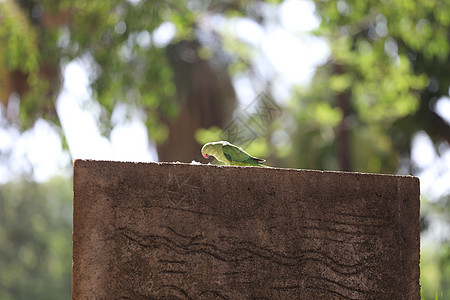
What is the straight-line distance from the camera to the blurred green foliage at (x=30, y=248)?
26375 millimetres

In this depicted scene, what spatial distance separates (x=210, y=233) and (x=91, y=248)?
22.8 inches

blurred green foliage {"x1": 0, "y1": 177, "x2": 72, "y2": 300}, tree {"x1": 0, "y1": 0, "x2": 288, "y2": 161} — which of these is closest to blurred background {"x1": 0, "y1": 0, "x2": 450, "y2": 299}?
tree {"x1": 0, "y1": 0, "x2": 288, "y2": 161}

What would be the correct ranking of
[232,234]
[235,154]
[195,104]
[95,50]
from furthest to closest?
[195,104] < [95,50] < [235,154] < [232,234]

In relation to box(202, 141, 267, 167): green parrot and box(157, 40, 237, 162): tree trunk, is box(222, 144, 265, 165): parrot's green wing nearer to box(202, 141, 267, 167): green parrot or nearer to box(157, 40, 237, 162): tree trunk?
box(202, 141, 267, 167): green parrot

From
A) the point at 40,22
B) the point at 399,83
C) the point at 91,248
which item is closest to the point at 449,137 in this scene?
the point at 399,83

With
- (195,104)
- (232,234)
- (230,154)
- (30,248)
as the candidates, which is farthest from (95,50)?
(30,248)

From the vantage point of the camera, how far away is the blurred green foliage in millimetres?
26375

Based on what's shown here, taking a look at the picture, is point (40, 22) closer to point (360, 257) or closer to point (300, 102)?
point (300, 102)

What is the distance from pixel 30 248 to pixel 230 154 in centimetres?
2592

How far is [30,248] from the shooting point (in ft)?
88.3

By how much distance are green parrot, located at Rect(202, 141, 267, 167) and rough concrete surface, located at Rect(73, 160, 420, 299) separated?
0.84 ft

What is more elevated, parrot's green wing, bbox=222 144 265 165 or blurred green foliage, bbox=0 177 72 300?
blurred green foliage, bbox=0 177 72 300

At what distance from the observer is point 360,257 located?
9.85ft

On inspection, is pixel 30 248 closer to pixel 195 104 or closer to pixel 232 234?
pixel 195 104
